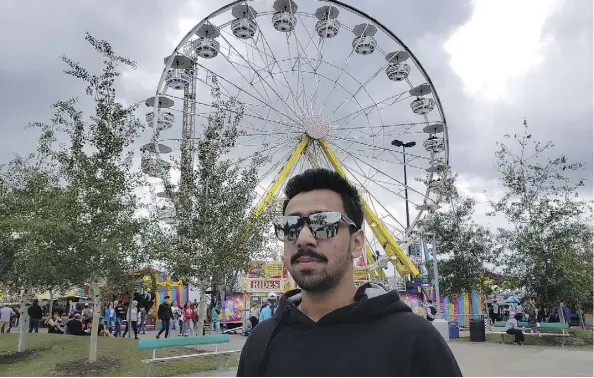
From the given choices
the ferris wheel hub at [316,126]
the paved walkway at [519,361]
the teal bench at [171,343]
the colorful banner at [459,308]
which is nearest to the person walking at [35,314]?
the paved walkway at [519,361]

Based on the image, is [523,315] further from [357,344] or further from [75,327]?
[357,344]

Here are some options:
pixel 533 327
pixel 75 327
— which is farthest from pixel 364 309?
pixel 533 327

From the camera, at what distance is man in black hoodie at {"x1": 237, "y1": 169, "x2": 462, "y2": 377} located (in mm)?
1696

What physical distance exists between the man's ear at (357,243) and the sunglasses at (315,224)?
0.20 feet

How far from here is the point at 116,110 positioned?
12688 millimetres

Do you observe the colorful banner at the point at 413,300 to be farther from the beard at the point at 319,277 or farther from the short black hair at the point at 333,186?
the beard at the point at 319,277

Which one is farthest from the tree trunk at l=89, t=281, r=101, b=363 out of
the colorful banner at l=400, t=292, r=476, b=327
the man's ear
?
the colorful banner at l=400, t=292, r=476, b=327

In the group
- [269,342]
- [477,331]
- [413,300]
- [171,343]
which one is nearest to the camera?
[269,342]

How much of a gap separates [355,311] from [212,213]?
41.1 feet

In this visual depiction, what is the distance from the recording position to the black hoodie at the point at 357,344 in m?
1.68

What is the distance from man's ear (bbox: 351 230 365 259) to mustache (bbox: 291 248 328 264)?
20cm

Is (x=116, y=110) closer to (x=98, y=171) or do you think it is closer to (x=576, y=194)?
(x=98, y=171)

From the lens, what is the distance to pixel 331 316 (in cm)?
187

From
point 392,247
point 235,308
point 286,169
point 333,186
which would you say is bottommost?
point 235,308
